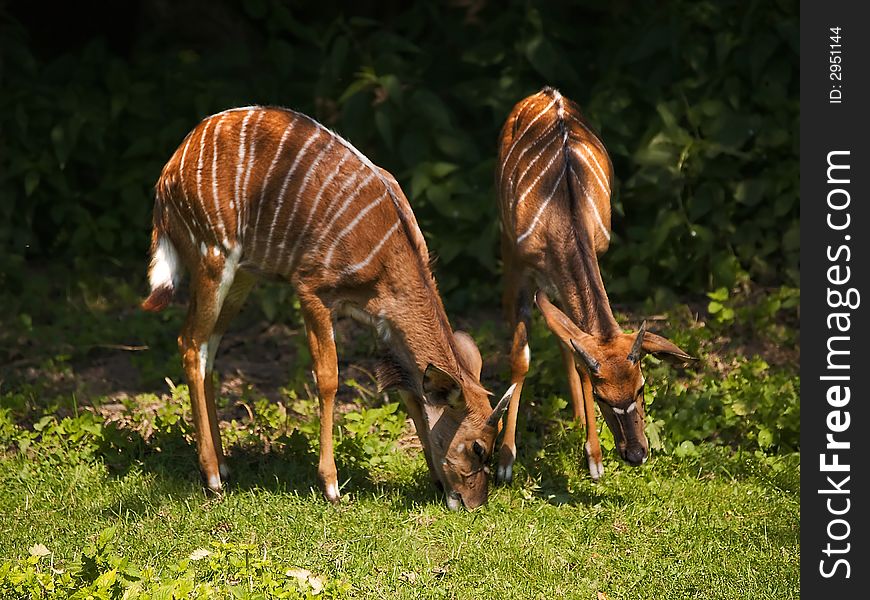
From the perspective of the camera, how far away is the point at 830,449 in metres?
5.69

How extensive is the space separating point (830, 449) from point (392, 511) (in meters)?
2.08

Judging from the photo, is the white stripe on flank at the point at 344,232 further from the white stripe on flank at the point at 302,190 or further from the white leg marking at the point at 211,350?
the white leg marking at the point at 211,350

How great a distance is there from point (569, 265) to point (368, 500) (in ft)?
4.86

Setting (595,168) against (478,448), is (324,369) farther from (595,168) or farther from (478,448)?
(595,168)

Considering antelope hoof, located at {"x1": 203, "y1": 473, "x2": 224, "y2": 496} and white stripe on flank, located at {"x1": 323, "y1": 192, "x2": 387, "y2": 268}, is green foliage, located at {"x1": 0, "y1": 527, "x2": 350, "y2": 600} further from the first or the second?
white stripe on flank, located at {"x1": 323, "y1": 192, "x2": 387, "y2": 268}

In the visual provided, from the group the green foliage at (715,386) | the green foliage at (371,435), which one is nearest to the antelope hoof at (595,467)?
the green foliage at (715,386)

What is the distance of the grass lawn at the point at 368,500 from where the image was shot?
16.6 feet

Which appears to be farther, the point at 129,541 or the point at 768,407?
the point at 768,407

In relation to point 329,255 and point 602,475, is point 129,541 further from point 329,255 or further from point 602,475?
point 602,475

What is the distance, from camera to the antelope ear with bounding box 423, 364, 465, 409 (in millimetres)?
5527

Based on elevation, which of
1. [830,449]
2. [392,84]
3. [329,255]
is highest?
[392,84]

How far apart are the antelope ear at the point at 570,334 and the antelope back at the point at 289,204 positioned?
2.13 ft

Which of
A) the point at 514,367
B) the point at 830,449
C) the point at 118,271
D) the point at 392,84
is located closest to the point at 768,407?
the point at 830,449

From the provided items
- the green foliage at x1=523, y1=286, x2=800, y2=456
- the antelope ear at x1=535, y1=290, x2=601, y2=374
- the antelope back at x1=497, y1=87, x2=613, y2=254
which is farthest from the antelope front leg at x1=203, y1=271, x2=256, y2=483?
the green foliage at x1=523, y1=286, x2=800, y2=456
